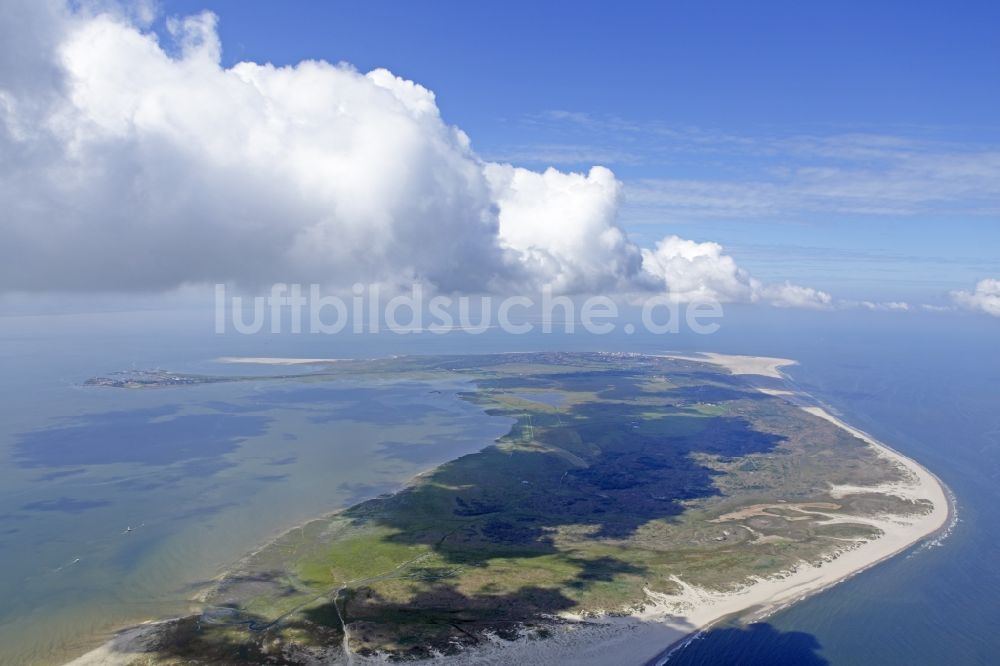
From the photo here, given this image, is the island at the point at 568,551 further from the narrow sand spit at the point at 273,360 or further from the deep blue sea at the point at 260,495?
the narrow sand spit at the point at 273,360

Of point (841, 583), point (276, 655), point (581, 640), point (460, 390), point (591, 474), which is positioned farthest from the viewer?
point (460, 390)

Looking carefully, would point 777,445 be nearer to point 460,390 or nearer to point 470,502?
point 470,502

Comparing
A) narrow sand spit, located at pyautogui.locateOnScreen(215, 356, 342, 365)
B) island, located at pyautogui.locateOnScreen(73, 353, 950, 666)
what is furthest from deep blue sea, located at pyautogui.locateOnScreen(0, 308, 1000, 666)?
narrow sand spit, located at pyautogui.locateOnScreen(215, 356, 342, 365)

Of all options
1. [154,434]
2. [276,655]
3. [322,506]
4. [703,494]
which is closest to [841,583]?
[703,494]

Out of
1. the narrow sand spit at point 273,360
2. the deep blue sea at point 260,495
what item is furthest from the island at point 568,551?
the narrow sand spit at point 273,360

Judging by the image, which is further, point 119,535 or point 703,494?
point 703,494

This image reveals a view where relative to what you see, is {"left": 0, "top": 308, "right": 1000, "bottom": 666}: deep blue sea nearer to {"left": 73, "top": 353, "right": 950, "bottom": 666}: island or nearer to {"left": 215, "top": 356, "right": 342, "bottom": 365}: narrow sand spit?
{"left": 73, "top": 353, "right": 950, "bottom": 666}: island

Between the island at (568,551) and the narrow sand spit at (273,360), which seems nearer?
the island at (568,551)
